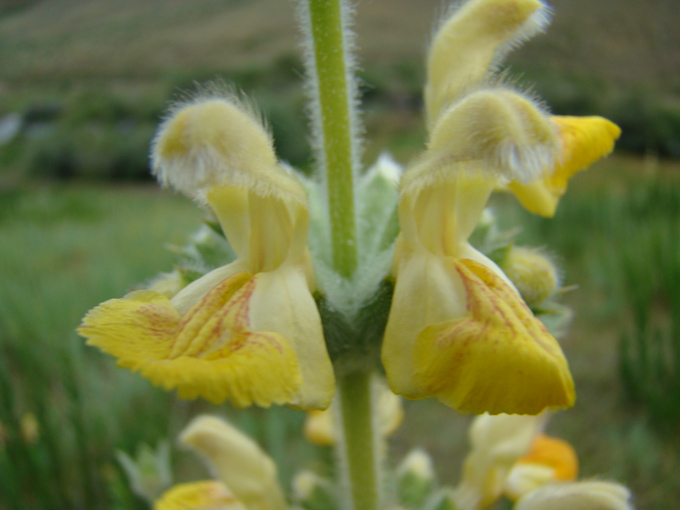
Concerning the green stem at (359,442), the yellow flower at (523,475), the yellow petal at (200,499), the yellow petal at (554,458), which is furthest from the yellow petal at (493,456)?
the yellow petal at (200,499)

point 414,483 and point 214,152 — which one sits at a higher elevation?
point 214,152

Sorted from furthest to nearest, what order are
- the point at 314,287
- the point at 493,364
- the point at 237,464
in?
the point at 237,464, the point at 314,287, the point at 493,364

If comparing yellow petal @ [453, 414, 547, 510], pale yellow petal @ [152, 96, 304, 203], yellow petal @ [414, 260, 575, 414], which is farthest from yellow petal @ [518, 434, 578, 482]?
pale yellow petal @ [152, 96, 304, 203]

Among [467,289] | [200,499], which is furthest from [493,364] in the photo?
[200,499]

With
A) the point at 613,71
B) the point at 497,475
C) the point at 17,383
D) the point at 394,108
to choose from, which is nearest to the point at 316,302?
the point at 497,475

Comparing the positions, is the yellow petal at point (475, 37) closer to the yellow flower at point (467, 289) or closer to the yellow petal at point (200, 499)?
the yellow flower at point (467, 289)

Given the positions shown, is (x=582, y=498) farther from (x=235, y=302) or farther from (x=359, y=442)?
(x=235, y=302)

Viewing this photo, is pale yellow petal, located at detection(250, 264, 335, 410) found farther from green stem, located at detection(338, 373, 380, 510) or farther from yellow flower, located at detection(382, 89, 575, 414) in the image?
green stem, located at detection(338, 373, 380, 510)
